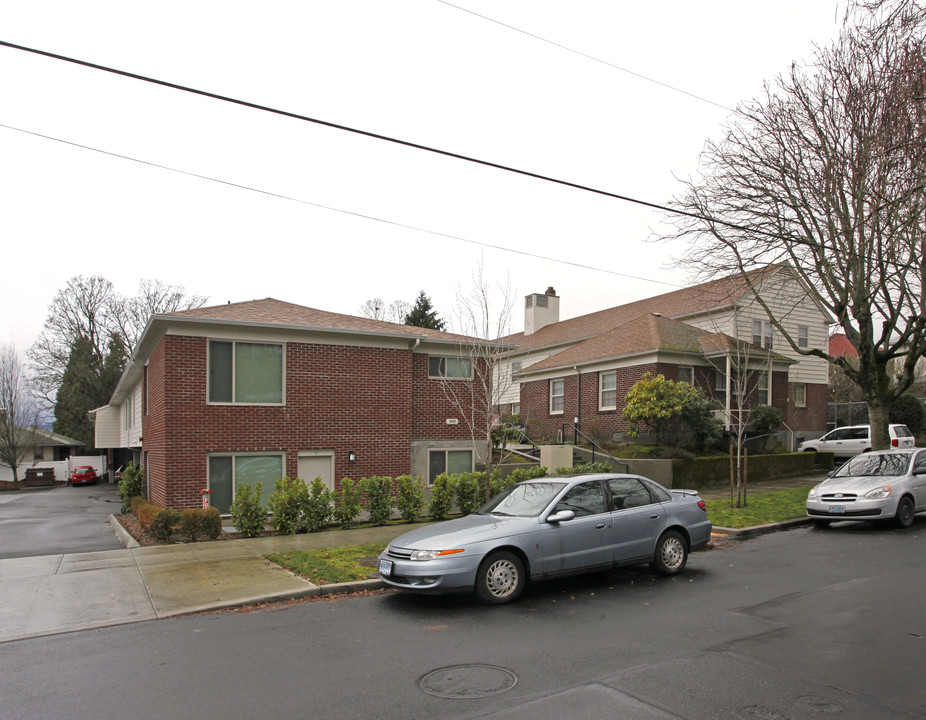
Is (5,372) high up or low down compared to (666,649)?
up

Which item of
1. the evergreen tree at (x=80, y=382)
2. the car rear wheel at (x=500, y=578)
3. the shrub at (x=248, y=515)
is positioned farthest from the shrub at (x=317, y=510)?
the evergreen tree at (x=80, y=382)

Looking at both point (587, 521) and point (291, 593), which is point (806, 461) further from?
point (291, 593)

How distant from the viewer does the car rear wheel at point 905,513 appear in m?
13.1

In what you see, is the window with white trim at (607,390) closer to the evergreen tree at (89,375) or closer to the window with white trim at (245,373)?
the window with white trim at (245,373)

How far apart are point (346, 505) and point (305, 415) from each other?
3858mm

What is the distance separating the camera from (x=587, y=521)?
28.7ft

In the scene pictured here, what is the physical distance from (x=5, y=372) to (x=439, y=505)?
49.9 meters

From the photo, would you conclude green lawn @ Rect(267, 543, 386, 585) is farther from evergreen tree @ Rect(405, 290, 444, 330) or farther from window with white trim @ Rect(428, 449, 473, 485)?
evergreen tree @ Rect(405, 290, 444, 330)

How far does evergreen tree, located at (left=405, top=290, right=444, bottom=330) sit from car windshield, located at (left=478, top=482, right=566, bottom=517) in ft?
135

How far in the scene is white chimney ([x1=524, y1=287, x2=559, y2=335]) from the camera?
39781mm

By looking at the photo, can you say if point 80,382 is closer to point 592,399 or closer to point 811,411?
point 592,399

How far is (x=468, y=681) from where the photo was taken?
17.7ft

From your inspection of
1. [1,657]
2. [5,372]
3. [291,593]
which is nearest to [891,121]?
[291,593]

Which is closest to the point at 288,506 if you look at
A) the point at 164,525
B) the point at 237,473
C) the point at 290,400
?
the point at 164,525
